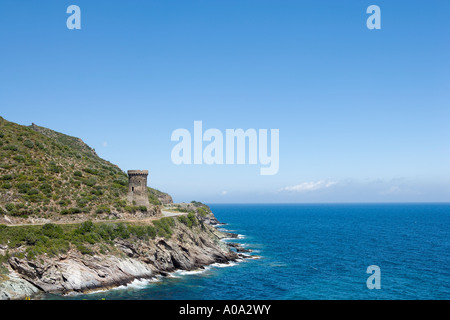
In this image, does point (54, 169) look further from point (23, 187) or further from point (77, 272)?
point (77, 272)

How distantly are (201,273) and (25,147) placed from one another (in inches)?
1623

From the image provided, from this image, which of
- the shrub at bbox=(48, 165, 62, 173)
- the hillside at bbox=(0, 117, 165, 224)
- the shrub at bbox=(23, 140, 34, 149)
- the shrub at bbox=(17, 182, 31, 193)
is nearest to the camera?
the hillside at bbox=(0, 117, 165, 224)

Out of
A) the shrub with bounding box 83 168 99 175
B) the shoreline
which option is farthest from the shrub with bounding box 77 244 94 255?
the shrub with bounding box 83 168 99 175

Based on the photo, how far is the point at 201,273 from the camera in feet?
179

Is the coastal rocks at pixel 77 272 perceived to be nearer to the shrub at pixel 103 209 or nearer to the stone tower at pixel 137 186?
the shrub at pixel 103 209

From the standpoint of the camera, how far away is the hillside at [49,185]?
50.5 metres

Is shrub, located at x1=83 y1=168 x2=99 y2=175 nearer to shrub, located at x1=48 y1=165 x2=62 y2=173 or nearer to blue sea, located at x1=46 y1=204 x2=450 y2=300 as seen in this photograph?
shrub, located at x1=48 y1=165 x2=62 y2=173

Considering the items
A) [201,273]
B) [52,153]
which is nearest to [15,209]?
[52,153]

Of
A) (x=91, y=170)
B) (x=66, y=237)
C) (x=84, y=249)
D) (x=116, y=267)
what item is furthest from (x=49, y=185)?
(x=116, y=267)

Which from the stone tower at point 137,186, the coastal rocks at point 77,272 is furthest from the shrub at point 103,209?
the coastal rocks at point 77,272

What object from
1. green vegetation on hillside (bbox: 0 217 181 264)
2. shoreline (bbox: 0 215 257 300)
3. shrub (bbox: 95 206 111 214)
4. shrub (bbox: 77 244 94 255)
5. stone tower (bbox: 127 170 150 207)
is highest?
stone tower (bbox: 127 170 150 207)

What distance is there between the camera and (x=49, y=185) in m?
55.1

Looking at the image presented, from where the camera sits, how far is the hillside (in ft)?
166
